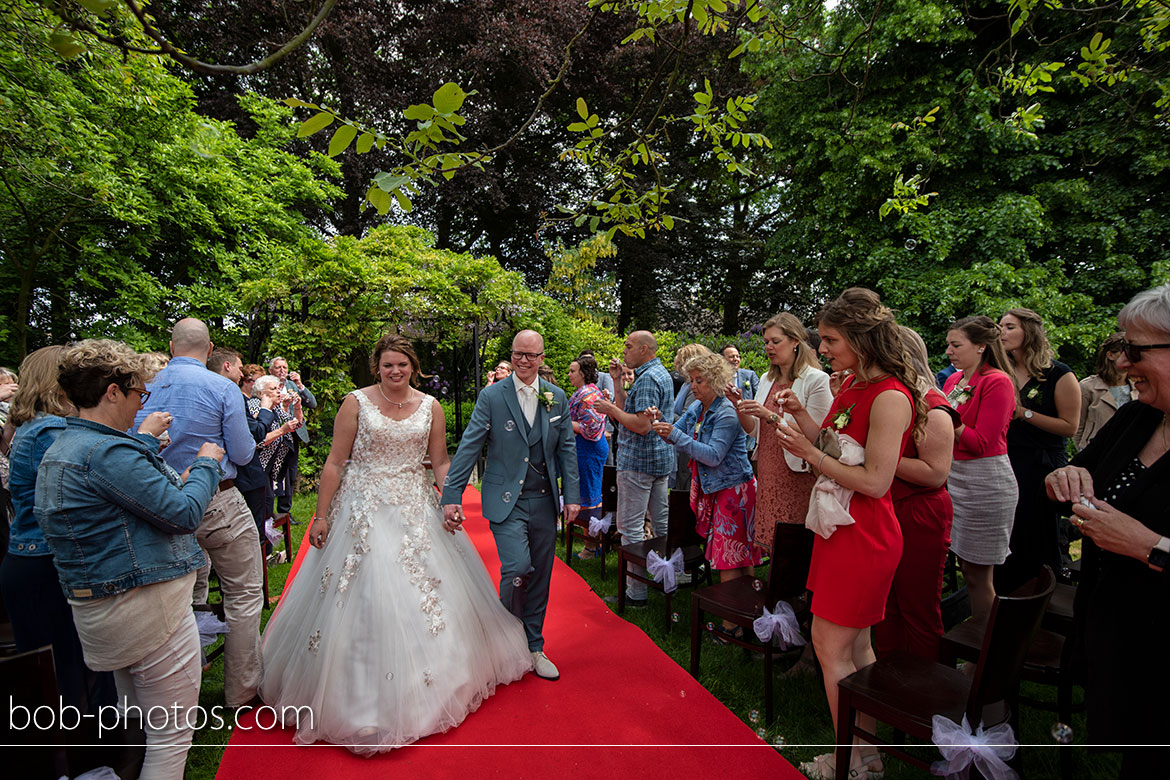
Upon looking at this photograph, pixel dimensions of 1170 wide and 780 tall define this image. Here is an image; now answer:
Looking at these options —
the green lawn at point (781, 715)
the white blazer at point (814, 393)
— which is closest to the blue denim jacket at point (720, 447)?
the white blazer at point (814, 393)

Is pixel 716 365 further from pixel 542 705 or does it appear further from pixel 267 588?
pixel 267 588

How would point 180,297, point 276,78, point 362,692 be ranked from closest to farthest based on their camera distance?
point 362,692 → point 180,297 → point 276,78

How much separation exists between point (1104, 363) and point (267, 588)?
775cm

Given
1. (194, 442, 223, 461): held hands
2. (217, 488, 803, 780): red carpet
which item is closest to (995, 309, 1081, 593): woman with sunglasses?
(217, 488, 803, 780): red carpet

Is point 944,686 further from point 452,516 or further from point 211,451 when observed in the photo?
point 211,451

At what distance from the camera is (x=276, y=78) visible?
1184cm

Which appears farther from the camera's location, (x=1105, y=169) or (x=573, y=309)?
(x=573, y=309)

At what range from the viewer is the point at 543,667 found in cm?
365

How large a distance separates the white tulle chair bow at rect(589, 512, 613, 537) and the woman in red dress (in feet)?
9.71

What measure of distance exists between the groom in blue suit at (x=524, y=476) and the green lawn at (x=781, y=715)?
109 cm

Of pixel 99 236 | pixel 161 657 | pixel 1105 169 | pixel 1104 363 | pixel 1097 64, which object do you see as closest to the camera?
pixel 161 657

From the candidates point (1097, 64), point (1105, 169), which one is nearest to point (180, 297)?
point (1097, 64)

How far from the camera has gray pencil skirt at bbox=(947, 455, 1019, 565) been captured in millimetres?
3438

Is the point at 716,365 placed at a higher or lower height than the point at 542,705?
higher
